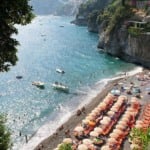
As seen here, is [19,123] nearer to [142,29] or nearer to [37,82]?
[37,82]

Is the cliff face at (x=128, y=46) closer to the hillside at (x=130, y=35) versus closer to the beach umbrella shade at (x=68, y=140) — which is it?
the hillside at (x=130, y=35)

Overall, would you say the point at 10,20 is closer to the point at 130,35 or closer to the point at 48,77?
the point at 48,77

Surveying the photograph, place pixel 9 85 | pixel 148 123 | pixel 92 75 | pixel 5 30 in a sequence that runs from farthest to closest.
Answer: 1. pixel 92 75
2. pixel 9 85
3. pixel 148 123
4. pixel 5 30

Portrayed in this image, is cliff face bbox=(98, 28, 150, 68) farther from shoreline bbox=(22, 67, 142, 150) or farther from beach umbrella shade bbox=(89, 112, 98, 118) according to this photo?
beach umbrella shade bbox=(89, 112, 98, 118)

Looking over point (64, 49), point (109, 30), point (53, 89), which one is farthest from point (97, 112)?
point (64, 49)

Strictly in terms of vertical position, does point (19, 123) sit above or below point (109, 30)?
below

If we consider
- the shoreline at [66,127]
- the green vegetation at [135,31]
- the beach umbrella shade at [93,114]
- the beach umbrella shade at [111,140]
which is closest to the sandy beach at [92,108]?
the shoreline at [66,127]
